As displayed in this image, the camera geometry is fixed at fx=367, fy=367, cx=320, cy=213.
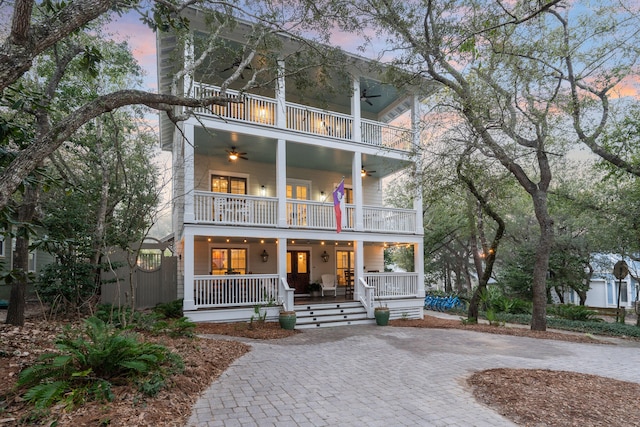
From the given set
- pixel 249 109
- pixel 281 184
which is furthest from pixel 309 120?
pixel 281 184

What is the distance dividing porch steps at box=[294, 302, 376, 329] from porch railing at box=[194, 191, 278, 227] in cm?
291

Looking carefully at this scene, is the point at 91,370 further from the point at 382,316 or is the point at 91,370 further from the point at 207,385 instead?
the point at 382,316

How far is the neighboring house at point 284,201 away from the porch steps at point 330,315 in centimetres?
8

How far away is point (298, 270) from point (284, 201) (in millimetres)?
4199

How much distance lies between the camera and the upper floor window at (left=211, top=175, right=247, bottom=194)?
13.7 meters

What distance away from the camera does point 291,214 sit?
41.7ft

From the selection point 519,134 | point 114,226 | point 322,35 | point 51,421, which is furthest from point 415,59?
point 114,226

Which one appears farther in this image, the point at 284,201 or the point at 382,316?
the point at 284,201

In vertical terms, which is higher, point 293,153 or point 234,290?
point 293,153

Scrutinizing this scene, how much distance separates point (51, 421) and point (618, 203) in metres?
15.3

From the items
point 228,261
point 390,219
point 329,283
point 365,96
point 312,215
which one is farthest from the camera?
point 329,283

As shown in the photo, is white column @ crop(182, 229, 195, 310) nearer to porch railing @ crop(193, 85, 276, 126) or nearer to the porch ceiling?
the porch ceiling

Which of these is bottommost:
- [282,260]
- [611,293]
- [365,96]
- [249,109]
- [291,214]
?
[611,293]

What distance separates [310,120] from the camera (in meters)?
13.0
